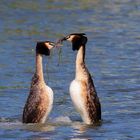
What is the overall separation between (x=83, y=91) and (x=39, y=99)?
2.29ft

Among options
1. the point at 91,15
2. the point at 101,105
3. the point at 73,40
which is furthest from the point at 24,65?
the point at 91,15

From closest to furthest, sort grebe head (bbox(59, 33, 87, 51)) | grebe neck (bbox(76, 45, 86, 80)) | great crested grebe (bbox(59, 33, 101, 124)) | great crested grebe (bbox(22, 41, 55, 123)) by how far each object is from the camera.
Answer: great crested grebe (bbox(22, 41, 55, 123)), great crested grebe (bbox(59, 33, 101, 124)), grebe neck (bbox(76, 45, 86, 80)), grebe head (bbox(59, 33, 87, 51))

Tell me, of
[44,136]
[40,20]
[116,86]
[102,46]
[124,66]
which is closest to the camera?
[44,136]

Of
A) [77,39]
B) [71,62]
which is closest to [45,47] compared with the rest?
[77,39]

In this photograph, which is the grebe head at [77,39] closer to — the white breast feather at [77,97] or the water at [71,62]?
the white breast feather at [77,97]

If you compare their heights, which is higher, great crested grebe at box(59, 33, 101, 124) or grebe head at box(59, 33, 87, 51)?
grebe head at box(59, 33, 87, 51)

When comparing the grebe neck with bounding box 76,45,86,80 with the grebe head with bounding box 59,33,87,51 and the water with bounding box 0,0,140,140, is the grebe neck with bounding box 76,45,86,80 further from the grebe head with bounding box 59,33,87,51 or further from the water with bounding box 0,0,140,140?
the water with bounding box 0,0,140,140

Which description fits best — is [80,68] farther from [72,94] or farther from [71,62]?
[71,62]

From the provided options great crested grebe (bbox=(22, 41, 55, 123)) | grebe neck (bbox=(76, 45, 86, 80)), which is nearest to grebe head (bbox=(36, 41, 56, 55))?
great crested grebe (bbox=(22, 41, 55, 123))

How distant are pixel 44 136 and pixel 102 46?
381 inches

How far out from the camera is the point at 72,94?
50.4ft

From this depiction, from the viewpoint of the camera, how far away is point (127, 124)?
51.0ft

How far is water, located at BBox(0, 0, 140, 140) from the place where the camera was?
1532 cm

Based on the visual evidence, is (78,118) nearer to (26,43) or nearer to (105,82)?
(105,82)
